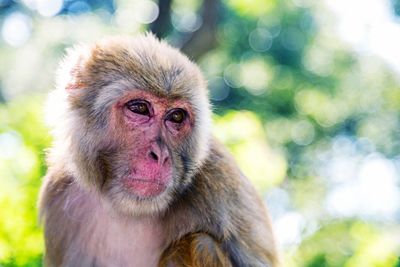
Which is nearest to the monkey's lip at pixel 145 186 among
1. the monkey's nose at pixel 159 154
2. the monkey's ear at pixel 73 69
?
the monkey's nose at pixel 159 154

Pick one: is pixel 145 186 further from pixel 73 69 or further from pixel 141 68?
pixel 73 69

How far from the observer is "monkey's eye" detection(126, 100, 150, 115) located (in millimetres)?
3635

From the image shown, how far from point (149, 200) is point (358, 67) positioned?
45.6ft

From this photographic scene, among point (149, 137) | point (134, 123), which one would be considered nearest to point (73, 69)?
point (134, 123)

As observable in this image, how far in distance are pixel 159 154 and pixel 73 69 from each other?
80 centimetres

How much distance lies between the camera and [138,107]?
12.0ft

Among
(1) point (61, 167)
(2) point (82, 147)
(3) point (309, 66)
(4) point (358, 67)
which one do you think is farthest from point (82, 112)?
(4) point (358, 67)

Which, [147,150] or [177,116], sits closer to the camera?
[147,150]

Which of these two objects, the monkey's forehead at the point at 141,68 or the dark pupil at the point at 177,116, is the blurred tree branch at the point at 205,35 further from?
the dark pupil at the point at 177,116

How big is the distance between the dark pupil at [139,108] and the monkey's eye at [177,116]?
130 millimetres

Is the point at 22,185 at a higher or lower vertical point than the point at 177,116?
lower

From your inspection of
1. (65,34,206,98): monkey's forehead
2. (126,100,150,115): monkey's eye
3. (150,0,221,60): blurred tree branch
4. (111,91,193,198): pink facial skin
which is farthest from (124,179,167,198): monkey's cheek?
(150,0,221,60): blurred tree branch

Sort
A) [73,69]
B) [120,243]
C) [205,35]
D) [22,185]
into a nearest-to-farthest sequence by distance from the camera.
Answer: [73,69] → [120,243] → [22,185] → [205,35]

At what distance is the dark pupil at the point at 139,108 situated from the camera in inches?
143
